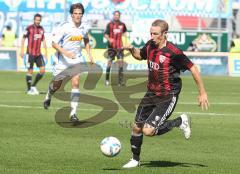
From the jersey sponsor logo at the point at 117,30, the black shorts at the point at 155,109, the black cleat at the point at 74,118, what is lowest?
the black cleat at the point at 74,118

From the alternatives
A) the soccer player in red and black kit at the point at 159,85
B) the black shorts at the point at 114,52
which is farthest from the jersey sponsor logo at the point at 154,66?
the black shorts at the point at 114,52

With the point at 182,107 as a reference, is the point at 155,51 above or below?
above

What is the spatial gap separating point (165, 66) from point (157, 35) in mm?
561

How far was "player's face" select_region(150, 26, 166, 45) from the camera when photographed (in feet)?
37.1

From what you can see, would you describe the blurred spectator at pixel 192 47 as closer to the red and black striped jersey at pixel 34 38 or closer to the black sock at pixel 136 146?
the red and black striped jersey at pixel 34 38

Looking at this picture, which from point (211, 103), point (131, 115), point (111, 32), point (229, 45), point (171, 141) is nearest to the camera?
point (171, 141)

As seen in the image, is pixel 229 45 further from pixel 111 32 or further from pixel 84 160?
pixel 84 160

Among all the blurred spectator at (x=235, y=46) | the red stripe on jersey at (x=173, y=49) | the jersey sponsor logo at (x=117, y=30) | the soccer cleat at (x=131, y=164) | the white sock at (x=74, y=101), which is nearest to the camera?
the soccer cleat at (x=131, y=164)

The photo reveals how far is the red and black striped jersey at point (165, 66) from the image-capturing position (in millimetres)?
11594

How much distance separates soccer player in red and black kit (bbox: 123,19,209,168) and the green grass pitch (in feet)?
1.81

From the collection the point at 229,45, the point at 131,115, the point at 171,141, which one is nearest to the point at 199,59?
the point at 229,45

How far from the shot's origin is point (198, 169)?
37.5 ft

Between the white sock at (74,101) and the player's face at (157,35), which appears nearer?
the player's face at (157,35)

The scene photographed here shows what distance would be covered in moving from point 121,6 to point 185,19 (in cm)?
576
